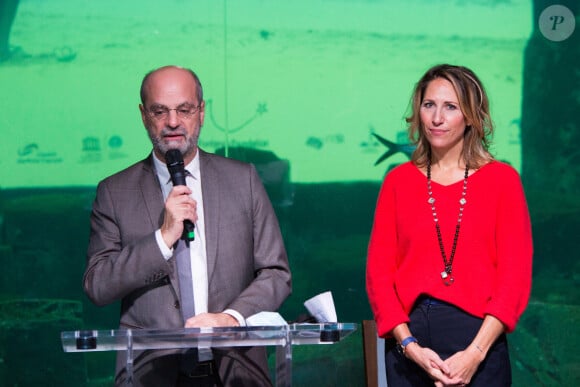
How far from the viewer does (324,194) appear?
545cm

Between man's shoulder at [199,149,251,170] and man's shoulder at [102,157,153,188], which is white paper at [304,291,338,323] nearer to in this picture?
man's shoulder at [199,149,251,170]

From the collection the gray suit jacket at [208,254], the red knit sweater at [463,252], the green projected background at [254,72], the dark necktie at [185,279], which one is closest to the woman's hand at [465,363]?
the red knit sweater at [463,252]

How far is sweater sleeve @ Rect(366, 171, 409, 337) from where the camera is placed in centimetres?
313

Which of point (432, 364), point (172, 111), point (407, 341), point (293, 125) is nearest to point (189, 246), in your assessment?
point (172, 111)

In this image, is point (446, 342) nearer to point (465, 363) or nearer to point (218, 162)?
point (465, 363)

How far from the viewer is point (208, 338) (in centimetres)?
281

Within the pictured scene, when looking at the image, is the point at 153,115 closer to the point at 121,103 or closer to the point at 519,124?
the point at 121,103

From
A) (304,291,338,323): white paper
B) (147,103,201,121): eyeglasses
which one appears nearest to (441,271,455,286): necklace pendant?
(304,291,338,323): white paper

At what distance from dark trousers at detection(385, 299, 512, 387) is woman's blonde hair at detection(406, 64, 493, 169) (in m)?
0.49

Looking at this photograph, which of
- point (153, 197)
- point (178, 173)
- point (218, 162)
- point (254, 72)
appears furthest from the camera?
point (254, 72)

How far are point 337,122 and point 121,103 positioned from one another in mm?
1151

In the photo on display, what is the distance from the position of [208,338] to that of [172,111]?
0.94m

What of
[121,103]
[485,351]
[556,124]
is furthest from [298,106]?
[485,351]

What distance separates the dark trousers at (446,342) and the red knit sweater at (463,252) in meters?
0.03
